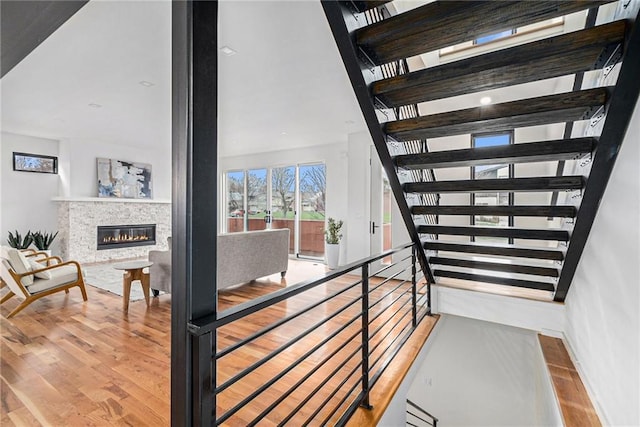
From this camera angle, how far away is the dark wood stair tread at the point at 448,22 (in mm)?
1171

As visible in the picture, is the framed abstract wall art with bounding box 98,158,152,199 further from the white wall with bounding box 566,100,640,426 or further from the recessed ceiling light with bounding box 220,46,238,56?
the white wall with bounding box 566,100,640,426

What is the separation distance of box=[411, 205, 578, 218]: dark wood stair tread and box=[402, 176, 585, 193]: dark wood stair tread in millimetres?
190

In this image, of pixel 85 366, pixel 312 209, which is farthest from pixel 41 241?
pixel 312 209

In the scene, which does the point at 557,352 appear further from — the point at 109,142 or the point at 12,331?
the point at 109,142

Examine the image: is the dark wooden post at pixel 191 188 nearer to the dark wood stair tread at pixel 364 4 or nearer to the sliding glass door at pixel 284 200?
the dark wood stair tread at pixel 364 4

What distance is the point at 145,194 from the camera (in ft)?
23.1

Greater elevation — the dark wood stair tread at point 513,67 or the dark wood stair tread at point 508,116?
the dark wood stair tread at point 513,67

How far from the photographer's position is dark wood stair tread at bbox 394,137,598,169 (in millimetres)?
1604

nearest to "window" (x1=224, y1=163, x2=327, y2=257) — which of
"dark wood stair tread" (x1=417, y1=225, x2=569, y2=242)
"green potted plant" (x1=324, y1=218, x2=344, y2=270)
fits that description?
"green potted plant" (x1=324, y1=218, x2=344, y2=270)

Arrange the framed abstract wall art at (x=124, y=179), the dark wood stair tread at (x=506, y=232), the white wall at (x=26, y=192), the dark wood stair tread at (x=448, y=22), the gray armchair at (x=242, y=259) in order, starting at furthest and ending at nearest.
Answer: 1. the framed abstract wall art at (x=124, y=179)
2. the white wall at (x=26, y=192)
3. the gray armchair at (x=242, y=259)
4. the dark wood stair tread at (x=506, y=232)
5. the dark wood stair tread at (x=448, y=22)

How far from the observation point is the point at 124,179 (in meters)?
6.66

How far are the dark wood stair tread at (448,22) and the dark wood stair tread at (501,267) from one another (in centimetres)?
208

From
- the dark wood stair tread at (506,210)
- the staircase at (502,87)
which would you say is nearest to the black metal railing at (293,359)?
the dark wood stair tread at (506,210)

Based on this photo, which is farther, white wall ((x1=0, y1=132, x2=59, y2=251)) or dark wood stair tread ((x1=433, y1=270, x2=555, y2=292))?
white wall ((x1=0, y1=132, x2=59, y2=251))
